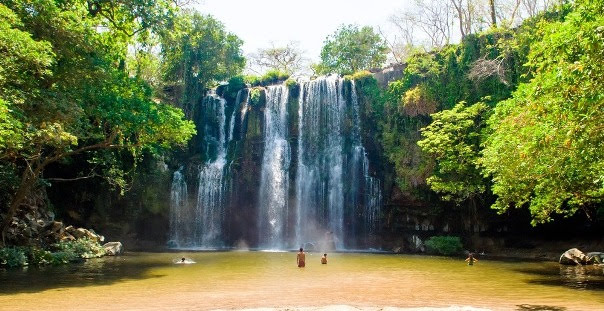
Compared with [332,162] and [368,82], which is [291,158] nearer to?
[332,162]

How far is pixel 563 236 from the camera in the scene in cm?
2494

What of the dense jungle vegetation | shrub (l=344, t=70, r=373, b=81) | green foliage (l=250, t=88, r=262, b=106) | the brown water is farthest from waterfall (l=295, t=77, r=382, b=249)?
the brown water

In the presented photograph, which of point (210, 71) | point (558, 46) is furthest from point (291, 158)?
point (558, 46)

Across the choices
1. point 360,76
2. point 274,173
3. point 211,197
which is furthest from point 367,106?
point 211,197

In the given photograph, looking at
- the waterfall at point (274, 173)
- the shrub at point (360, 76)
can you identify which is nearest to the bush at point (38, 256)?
the waterfall at point (274, 173)

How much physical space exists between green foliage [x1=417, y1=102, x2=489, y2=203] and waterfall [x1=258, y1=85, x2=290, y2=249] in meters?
9.97

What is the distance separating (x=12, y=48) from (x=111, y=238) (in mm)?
20117

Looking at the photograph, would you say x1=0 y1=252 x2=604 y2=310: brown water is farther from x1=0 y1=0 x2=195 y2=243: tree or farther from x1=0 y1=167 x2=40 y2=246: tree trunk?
x1=0 y1=0 x2=195 y2=243: tree

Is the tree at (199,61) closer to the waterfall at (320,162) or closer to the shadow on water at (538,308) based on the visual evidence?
the waterfall at (320,162)

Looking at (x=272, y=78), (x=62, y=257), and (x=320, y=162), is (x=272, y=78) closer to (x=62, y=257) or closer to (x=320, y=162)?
(x=320, y=162)

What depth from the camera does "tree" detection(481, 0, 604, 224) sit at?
337 inches

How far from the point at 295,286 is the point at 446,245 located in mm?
13689

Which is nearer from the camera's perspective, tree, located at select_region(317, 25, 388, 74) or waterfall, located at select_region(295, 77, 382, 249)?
waterfall, located at select_region(295, 77, 382, 249)

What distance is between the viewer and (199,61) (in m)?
36.8
